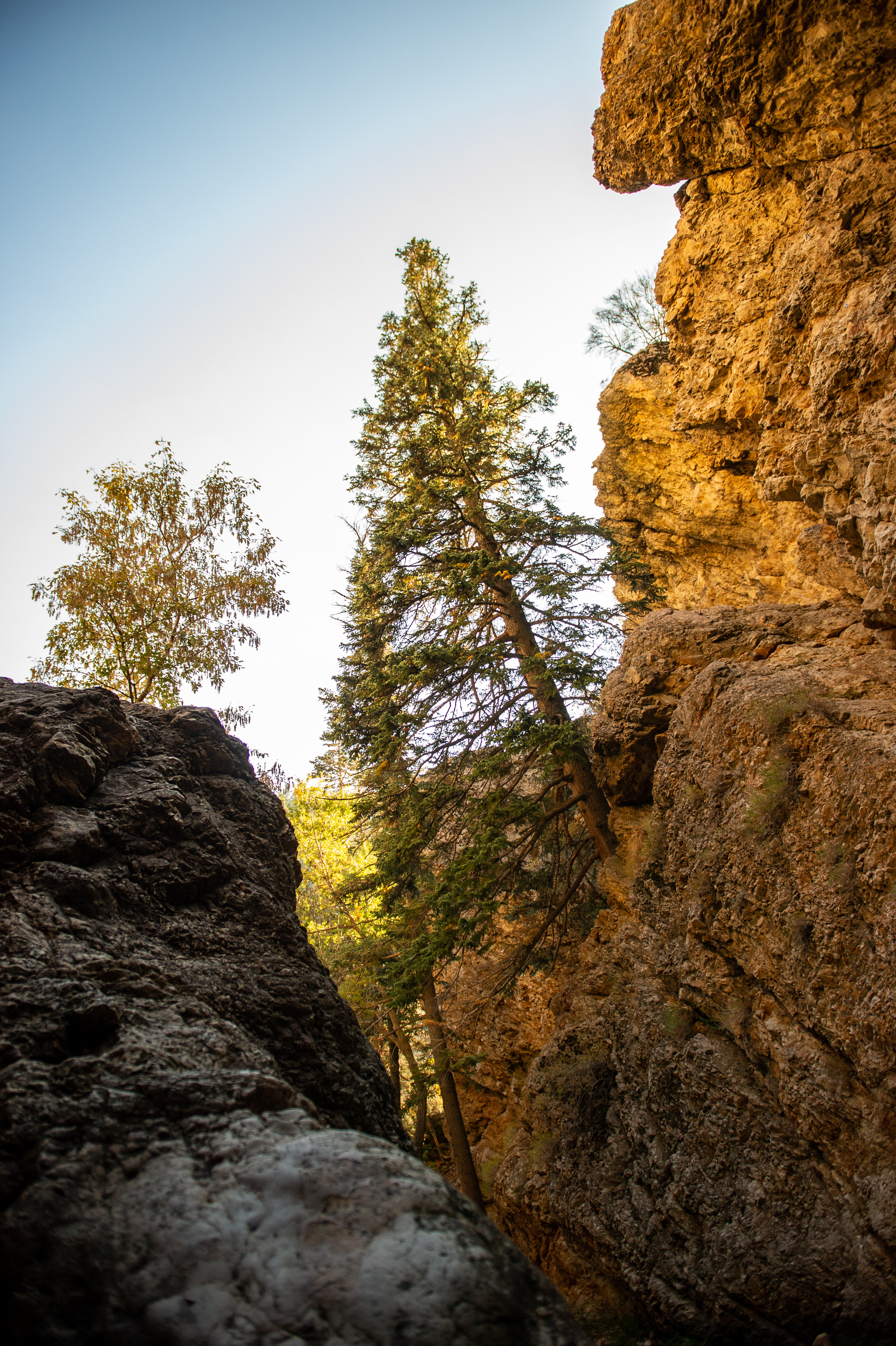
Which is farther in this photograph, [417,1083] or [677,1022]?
[417,1083]

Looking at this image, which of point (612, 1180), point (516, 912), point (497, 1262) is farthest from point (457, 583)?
point (497, 1262)

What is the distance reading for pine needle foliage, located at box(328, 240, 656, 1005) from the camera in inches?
378

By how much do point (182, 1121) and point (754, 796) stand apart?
5495 mm

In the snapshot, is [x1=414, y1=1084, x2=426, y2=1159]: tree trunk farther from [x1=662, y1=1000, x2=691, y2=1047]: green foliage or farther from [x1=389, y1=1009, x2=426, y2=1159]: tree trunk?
[x1=662, y1=1000, x2=691, y2=1047]: green foliage

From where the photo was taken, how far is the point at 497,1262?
2.36 meters

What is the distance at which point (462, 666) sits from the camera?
1066 centimetres

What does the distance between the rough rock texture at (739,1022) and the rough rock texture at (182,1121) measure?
3.16m

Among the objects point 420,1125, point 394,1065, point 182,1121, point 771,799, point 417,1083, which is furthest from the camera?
point 394,1065

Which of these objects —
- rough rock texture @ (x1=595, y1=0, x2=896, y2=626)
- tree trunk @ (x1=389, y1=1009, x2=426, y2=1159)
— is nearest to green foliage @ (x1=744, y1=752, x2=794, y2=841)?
rough rock texture @ (x1=595, y1=0, x2=896, y2=626)

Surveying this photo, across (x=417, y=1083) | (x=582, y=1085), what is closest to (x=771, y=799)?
(x=582, y=1085)

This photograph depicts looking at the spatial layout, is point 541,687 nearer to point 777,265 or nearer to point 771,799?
point 771,799

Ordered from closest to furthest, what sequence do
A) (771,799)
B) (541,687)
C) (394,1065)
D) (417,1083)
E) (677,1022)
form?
(771,799) < (677,1022) < (541,687) < (417,1083) < (394,1065)

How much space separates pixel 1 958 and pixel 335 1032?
223 centimetres

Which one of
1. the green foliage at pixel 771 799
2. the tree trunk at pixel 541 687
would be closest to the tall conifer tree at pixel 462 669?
the tree trunk at pixel 541 687
